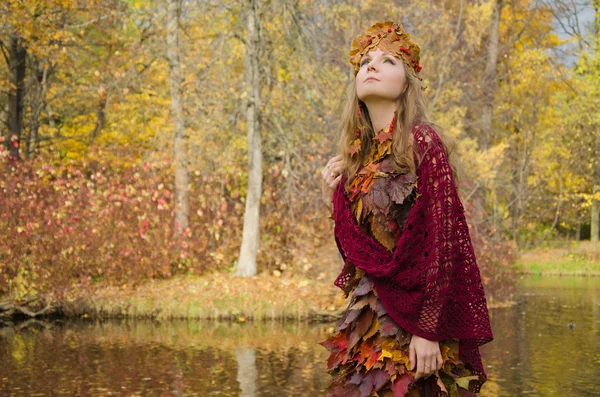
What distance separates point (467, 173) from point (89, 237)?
276 inches

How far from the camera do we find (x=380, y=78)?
9.72 feet

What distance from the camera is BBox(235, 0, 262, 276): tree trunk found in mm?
13477

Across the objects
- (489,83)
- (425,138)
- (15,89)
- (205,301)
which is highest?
(489,83)

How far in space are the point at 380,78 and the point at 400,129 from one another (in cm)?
21

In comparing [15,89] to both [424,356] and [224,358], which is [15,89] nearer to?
[224,358]

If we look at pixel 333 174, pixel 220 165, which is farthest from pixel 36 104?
pixel 333 174

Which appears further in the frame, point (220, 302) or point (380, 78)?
point (220, 302)

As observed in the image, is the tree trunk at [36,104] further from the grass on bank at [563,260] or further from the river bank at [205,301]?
the grass on bank at [563,260]

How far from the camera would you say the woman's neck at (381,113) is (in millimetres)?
3010

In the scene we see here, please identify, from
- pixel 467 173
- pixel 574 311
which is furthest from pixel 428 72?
pixel 574 311

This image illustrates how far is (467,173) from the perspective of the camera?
15344 millimetres

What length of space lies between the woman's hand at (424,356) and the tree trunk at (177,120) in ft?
37.3

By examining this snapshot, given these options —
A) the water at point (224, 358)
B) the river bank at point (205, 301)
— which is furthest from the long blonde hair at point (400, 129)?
the river bank at point (205, 301)

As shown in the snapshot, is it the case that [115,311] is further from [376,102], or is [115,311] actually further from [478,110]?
[478,110]
